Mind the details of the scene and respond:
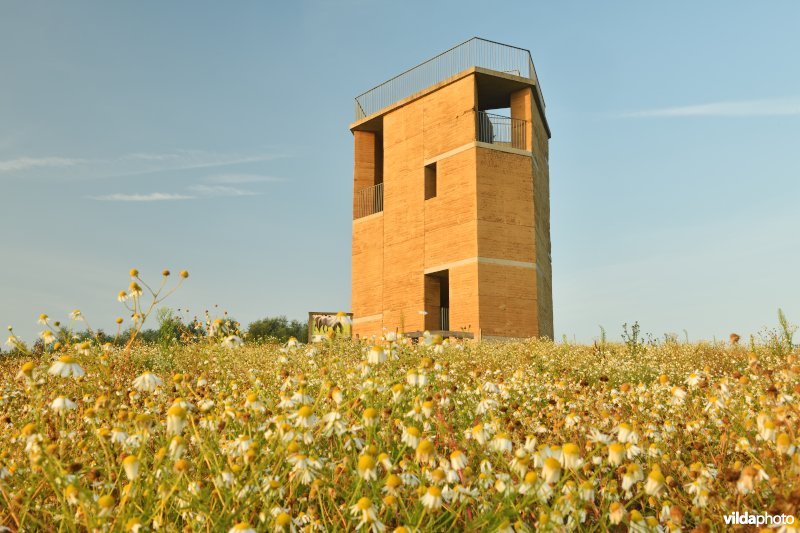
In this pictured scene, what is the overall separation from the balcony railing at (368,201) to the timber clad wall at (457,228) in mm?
638

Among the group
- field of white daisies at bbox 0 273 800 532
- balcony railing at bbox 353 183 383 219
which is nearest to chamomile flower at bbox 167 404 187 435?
field of white daisies at bbox 0 273 800 532

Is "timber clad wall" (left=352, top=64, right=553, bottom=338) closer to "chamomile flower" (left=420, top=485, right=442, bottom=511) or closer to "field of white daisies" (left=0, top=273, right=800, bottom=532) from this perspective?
"field of white daisies" (left=0, top=273, right=800, bottom=532)

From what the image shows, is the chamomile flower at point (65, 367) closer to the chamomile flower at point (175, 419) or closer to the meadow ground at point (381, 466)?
the meadow ground at point (381, 466)

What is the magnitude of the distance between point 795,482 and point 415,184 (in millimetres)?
24352

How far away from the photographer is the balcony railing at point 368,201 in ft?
96.8

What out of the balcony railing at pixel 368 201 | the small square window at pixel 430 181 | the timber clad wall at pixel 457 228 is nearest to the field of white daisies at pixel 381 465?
the timber clad wall at pixel 457 228

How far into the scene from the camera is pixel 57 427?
16.4ft

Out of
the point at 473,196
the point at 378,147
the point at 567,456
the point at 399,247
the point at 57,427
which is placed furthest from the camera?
the point at 378,147

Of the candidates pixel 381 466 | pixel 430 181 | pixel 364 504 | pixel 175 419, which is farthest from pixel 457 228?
pixel 175 419

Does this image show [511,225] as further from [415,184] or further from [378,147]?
[378,147]

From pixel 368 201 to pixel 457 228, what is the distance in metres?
6.57

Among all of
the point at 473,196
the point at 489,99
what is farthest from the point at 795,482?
the point at 489,99

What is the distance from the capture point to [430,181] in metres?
27.2

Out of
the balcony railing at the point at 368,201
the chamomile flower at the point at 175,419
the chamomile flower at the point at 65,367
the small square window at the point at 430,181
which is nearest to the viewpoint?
the chamomile flower at the point at 175,419
